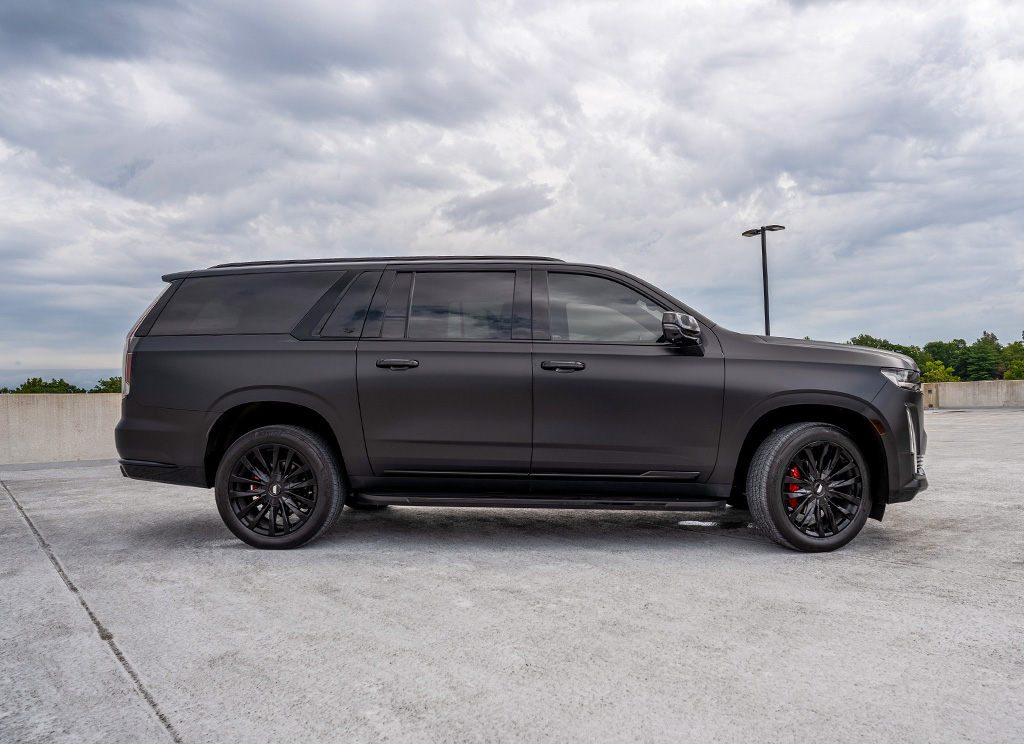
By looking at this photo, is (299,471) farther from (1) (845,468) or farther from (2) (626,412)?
(1) (845,468)

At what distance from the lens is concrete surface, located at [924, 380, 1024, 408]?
3331 cm

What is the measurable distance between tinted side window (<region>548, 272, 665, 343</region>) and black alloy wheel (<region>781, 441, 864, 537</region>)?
49.9 inches

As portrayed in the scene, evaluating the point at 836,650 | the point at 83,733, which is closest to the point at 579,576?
the point at 836,650

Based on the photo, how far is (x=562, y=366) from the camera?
15.9 ft

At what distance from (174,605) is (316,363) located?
5.87ft

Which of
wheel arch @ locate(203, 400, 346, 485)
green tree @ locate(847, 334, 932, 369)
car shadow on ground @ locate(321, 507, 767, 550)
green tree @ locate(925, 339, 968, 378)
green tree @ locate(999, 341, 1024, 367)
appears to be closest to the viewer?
wheel arch @ locate(203, 400, 346, 485)

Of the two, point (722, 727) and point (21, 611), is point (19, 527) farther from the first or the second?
point (722, 727)

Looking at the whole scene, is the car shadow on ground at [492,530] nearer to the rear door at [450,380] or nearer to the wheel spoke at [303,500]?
the wheel spoke at [303,500]

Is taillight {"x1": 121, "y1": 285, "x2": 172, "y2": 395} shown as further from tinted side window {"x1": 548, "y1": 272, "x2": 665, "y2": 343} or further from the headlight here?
the headlight

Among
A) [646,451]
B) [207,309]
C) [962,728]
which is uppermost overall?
[207,309]

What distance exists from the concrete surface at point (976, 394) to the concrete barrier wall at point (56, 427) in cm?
3286

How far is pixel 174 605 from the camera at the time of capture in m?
3.80

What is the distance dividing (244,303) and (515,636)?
3196 millimetres

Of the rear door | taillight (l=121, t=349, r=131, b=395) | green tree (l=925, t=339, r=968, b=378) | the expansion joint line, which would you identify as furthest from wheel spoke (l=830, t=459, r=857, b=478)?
green tree (l=925, t=339, r=968, b=378)
